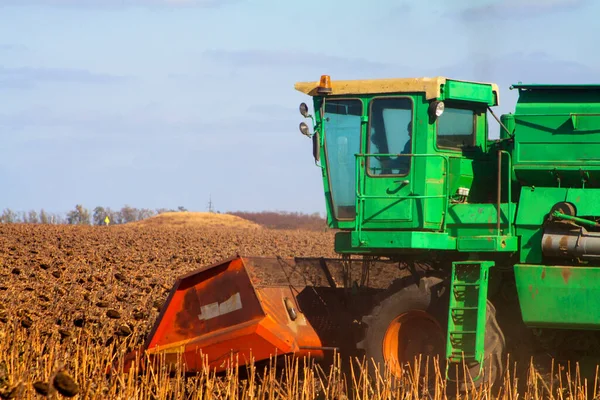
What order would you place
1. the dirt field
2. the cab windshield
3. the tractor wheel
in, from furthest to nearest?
the cab windshield < the tractor wheel < the dirt field

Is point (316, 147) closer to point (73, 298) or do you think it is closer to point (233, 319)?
point (233, 319)

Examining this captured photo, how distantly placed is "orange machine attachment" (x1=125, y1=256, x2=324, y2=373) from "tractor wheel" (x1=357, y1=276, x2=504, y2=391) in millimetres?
542

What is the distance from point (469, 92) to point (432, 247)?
1539 millimetres

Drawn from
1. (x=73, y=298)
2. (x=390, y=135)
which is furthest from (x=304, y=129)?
(x=73, y=298)

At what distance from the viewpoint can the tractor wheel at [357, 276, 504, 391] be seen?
7.65m

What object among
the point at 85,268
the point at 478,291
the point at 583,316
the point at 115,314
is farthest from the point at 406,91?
the point at 85,268

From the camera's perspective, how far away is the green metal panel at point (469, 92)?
8102 mm

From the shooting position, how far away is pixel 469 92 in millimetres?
8258

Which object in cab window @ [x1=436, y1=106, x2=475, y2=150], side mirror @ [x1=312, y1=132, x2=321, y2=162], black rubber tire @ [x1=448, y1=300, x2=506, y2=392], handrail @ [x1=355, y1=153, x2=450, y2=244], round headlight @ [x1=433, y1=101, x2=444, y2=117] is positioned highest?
round headlight @ [x1=433, y1=101, x2=444, y2=117]

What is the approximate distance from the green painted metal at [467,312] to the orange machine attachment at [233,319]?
1294mm

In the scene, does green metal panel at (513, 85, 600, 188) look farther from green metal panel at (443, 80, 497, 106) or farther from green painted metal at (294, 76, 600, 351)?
green metal panel at (443, 80, 497, 106)

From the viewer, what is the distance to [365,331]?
7.96m

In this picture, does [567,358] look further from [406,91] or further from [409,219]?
[406,91]

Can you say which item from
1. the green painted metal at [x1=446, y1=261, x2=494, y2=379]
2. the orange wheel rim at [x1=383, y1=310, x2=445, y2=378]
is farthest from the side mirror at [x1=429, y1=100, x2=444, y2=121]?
the orange wheel rim at [x1=383, y1=310, x2=445, y2=378]
